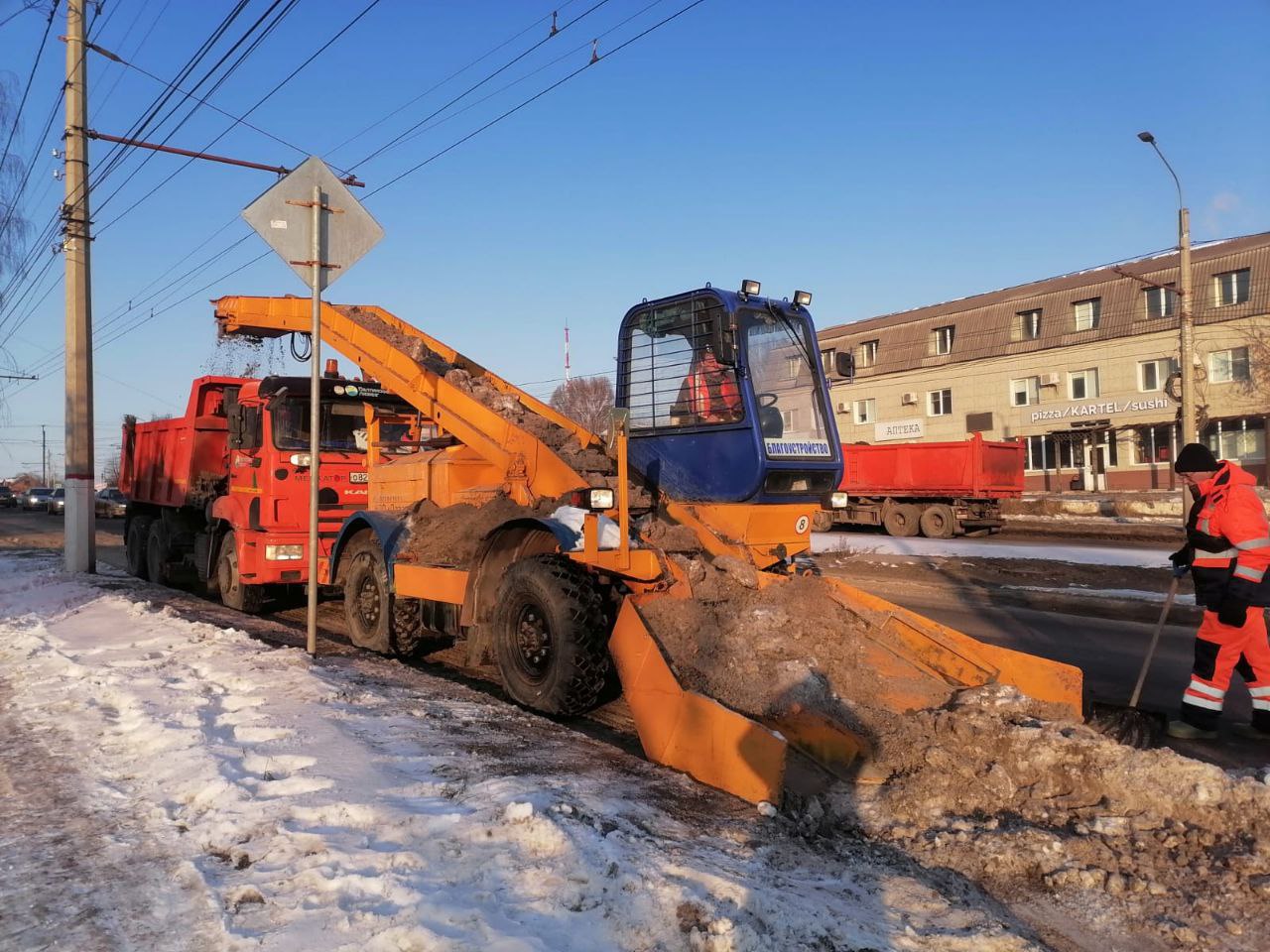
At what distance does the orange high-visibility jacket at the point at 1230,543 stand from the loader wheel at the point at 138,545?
1506cm

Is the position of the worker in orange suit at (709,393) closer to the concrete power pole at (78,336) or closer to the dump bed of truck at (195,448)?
the dump bed of truck at (195,448)

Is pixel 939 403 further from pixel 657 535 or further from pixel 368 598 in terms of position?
pixel 657 535

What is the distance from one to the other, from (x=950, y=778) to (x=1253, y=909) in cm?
122

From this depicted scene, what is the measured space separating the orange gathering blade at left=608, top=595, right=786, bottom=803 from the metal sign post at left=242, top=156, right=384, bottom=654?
10.1 feet

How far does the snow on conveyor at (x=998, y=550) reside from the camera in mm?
15903

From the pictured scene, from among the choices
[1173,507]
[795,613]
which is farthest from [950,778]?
[1173,507]

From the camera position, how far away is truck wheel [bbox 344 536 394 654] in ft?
26.8

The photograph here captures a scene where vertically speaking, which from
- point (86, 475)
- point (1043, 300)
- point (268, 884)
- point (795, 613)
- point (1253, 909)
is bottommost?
point (1253, 909)

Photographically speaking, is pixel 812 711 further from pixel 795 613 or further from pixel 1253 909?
pixel 1253 909

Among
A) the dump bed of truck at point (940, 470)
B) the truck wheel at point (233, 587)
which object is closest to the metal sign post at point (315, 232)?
the truck wheel at point (233, 587)

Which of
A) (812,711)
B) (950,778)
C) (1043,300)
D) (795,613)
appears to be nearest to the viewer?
(950,778)

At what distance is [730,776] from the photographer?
4.21 metres

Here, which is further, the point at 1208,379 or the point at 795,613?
the point at 1208,379

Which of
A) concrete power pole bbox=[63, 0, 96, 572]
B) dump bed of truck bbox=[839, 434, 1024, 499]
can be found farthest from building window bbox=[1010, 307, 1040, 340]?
concrete power pole bbox=[63, 0, 96, 572]
